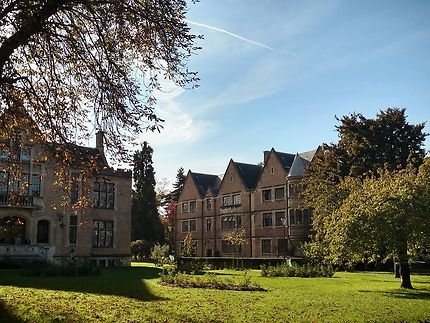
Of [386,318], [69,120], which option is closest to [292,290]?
[386,318]

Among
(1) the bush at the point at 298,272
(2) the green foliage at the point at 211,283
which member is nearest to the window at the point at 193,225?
(1) the bush at the point at 298,272

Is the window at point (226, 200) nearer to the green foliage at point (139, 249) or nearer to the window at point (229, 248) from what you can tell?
the window at point (229, 248)

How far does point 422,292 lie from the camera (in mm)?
18547

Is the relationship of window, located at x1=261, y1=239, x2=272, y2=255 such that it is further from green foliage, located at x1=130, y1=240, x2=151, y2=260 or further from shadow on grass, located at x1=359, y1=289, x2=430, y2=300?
shadow on grass, located at x1=359, y1=289, x2=430, y2=300

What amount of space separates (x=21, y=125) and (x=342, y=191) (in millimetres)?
19065

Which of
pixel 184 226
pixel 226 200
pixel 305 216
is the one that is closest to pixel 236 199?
pixel 226 200

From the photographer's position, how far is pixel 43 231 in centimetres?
3644

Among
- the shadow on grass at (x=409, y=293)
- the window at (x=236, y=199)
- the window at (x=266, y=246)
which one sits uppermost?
the window at (x=236, y=199)

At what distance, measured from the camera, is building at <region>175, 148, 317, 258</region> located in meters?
47.8

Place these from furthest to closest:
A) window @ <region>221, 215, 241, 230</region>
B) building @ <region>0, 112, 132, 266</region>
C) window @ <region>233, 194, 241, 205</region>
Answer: window @ <region>233, 194, 241, 205</region> → window @ <region>221, 215, 241, 230</region> → building @ <region>0, 112, 132, 266</region>

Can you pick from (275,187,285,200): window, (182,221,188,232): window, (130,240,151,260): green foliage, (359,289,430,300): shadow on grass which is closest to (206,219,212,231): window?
(182,221,188,232): window

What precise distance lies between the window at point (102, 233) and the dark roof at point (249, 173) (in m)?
19.4

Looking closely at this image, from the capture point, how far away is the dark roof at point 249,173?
55531 millimetres

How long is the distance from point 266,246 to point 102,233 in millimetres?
18862
